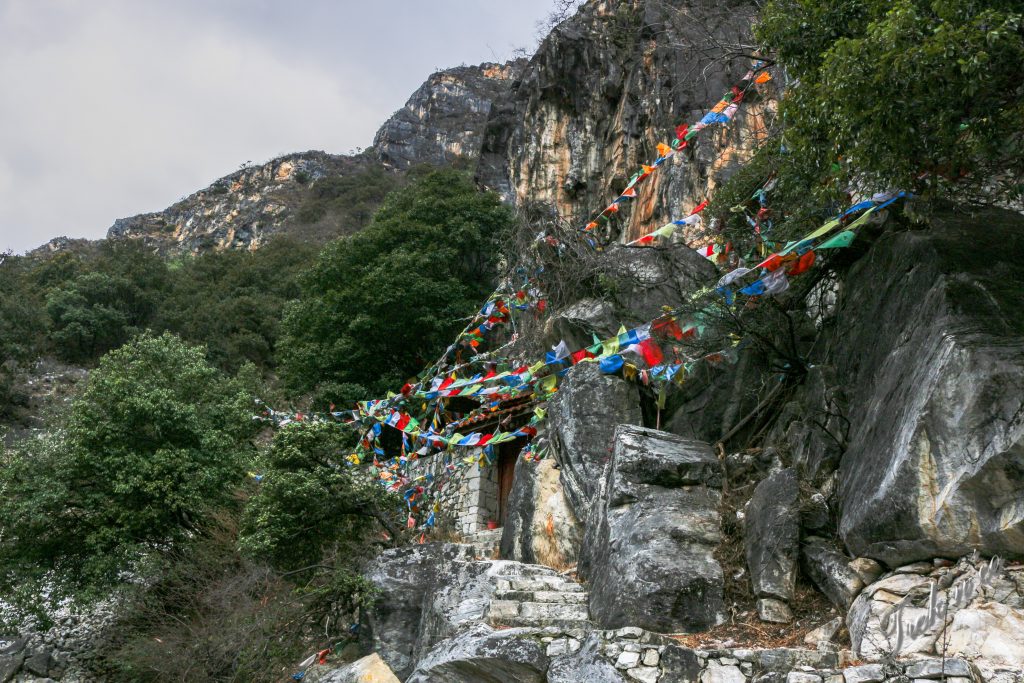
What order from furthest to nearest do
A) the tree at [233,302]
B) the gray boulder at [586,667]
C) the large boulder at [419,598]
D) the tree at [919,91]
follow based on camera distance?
the tree at [233,302] < the large boulder at [419,598] < the gray boulder at [586,667] < the tree at [919,91]

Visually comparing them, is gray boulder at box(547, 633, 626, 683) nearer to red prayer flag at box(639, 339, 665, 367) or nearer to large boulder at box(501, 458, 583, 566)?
large boulder at box(501, 458, 583, 566)

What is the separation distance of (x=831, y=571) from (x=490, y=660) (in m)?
3.09

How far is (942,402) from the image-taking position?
6305 millimetres

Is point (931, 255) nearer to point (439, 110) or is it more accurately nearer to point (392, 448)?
point (392, 448)

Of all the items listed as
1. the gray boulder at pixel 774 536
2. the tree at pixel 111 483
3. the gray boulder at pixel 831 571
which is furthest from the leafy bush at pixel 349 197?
the gray boulder at pixel 831 571

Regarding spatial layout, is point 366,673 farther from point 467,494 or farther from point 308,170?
point 308,170

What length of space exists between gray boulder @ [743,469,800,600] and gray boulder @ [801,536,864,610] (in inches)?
5.0

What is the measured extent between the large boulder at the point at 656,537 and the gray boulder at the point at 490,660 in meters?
0.82

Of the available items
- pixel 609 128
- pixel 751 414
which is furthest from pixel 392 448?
pixel 751 414

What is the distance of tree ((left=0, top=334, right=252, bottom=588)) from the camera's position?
13.9 meters

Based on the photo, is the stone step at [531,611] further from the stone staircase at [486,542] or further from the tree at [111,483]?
the tree at [111,483]

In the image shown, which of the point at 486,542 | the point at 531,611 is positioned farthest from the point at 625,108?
the point at 531,611

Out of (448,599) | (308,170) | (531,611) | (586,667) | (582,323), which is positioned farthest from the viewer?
(308,170)

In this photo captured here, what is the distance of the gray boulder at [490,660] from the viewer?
24.0 feet
